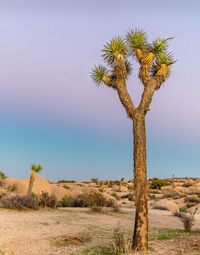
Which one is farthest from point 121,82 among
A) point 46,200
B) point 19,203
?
point 46,200

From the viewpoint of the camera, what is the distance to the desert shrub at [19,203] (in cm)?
1303

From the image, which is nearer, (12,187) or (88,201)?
(88,201)

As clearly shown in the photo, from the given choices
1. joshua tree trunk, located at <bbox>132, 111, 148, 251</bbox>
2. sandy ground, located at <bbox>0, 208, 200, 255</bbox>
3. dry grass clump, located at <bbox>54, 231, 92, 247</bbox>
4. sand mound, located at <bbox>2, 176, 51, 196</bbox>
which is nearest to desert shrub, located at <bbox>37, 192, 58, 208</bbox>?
sandy ground, located at <bbox>0, 208, 200, 255</bbox>

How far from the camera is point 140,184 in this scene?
7.66 metres

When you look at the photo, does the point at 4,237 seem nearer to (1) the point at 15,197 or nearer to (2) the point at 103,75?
(1) the point at 15,197

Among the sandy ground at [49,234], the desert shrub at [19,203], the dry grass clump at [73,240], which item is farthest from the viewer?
the desert shrub at [19,203]

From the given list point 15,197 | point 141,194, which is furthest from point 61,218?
point 141,194

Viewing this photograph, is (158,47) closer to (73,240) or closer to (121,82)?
(121,82)

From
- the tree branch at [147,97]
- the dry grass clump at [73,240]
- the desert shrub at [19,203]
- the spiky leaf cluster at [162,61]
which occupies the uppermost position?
the spiky leaf cluster at [162,61]

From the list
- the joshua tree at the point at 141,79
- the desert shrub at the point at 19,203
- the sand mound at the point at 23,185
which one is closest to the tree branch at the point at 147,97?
the joshua tree at the point at 141,79

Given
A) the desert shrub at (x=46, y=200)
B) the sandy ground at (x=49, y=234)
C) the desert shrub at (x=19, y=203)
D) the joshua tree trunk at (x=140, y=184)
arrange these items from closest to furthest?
1. the sandy ground at (x=49, y=234)
2. the joshua tree trunk at (x=140, y=184)
3. the desert shrub at (x=19, y=203)
4. the desert shrub at (x=46, y=200)

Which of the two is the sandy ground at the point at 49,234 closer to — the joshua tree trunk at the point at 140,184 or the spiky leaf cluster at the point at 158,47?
the joshua tree trunk at the point at 140,184

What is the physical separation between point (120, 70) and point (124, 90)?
0.90 meters

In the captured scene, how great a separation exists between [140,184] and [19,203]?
25.8 feet
